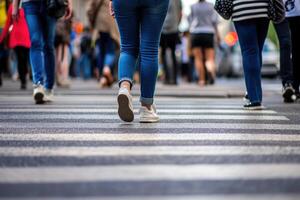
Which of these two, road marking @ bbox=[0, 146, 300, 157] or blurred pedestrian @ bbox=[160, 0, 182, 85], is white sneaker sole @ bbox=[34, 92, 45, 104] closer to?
road marking @ bbox=[0, 146, 300, 157]

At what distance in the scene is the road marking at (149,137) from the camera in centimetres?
570

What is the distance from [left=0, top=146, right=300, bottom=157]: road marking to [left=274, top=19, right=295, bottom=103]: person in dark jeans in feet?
16.4

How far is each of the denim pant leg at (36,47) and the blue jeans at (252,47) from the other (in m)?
A: 2.50

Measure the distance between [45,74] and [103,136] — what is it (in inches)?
174

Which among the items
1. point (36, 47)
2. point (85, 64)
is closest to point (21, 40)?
point (36, 47)

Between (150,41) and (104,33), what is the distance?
800 centimetres

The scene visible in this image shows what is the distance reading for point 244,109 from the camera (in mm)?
8977

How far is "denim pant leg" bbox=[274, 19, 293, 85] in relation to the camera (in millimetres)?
10141

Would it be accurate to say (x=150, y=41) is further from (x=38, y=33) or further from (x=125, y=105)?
(x=38, y=33)

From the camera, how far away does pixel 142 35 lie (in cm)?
695

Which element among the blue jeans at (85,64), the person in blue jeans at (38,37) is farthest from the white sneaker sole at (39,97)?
the blue jeans at (85,64)

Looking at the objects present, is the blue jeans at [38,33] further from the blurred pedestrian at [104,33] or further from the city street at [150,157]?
the blurred pedestrian at [104,33]

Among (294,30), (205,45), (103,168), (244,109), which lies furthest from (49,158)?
(205,45)

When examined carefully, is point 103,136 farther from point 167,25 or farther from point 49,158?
point 167,25
